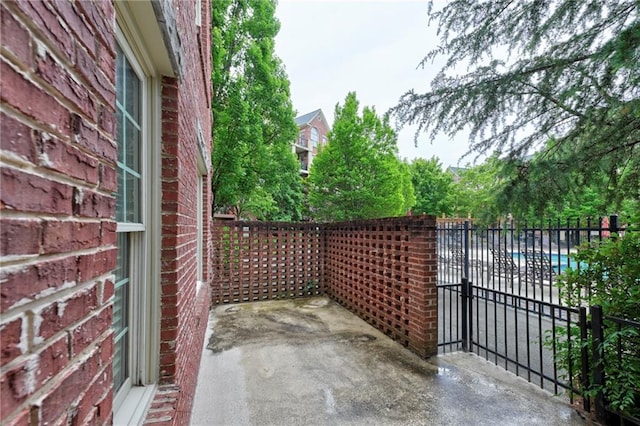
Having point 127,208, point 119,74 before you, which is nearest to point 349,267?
point 127,208

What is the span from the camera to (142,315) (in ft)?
5.21

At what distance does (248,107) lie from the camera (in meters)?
8.90

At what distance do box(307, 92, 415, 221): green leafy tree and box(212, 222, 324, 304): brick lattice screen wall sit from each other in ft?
15.9

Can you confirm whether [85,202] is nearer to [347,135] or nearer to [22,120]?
[22,120]

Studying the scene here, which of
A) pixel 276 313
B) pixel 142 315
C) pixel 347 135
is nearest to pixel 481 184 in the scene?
pixel 347 135

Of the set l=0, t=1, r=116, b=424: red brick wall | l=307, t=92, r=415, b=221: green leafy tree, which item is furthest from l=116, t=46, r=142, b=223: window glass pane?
l=307, t=92, r=415, b=221: green leafy tree

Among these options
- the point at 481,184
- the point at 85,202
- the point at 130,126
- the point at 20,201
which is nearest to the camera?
the point at 20,201

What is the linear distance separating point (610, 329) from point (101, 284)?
11.2 ft

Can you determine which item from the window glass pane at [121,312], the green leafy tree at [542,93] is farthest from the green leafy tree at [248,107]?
the window glass pane at [121,312]

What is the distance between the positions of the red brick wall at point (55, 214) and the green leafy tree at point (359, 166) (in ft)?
35.8

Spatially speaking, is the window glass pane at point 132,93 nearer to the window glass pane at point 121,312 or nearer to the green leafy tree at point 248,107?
the window glass pane at point 121,312

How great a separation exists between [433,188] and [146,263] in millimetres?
22607

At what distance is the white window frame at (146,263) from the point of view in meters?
1.52

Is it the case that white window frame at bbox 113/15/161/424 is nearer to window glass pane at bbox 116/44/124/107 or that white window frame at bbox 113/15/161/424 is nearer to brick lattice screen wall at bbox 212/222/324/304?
window glass pane at bbox 116/44/124/107
